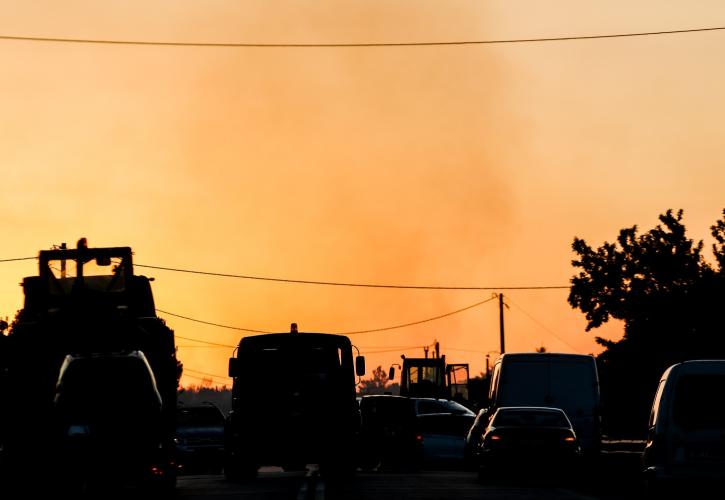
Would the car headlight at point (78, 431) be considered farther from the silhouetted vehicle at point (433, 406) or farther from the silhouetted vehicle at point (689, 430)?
the silhouetted vehicle at point (433, 406)

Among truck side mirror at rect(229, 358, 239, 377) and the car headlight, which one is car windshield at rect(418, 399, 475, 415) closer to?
truck side mirror at rect(229, 358, 239, 377)

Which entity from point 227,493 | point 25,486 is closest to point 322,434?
point 227,493

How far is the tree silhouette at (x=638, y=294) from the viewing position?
79.4 metres

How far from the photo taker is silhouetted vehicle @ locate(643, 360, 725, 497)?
18797 millimetres

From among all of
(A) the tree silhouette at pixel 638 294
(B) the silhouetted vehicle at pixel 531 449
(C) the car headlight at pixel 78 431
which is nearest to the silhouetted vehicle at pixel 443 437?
(B) the silhouetted vehicle at pixel 531 449

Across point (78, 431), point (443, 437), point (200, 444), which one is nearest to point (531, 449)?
point (443, 437)

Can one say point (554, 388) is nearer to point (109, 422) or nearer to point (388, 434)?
point (388, 434)

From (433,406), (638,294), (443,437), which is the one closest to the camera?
(443,437)

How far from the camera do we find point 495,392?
105 feet

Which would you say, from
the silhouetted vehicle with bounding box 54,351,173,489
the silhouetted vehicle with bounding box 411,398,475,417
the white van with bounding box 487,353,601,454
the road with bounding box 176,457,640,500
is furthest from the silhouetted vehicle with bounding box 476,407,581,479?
the silhouetted vehicle with bounding box 411,398,475,417

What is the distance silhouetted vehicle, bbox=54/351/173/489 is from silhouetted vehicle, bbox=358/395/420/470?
16850mm

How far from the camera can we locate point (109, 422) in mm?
20031

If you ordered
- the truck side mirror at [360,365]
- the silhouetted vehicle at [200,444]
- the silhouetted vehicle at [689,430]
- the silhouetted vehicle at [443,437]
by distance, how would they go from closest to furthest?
the silhouetted vehicle at [689,430]
the truck side mirror at [360,365]
the silhouetted vehicle at [443,437]
the silhouetted vehicle at [200,444]

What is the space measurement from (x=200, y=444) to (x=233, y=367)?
34.8 ft
